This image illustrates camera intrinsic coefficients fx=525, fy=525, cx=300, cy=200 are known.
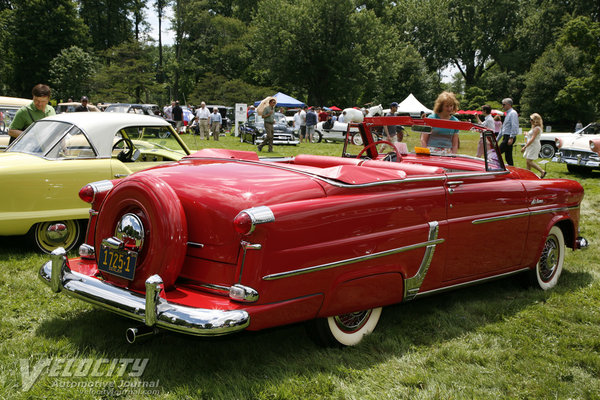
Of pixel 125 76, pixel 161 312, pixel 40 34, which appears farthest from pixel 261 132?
pixel 40 34

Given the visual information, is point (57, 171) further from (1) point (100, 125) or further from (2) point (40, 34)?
(2) point (40, 34)

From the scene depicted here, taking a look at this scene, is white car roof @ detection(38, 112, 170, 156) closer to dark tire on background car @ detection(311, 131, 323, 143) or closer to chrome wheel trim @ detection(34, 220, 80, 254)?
chrome wheel trim @ detection(34, 220, 80, 254)

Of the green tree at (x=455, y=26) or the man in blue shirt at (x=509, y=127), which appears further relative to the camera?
the green tree at (x=455, y=26)

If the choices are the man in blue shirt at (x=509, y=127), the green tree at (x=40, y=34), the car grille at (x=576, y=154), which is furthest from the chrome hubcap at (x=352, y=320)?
the green tree at (x=40, y=34)

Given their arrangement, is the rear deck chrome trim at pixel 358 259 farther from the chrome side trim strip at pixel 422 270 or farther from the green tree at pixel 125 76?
the green tree at pixel 125 76

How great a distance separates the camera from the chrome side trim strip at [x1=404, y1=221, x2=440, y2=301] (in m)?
3.46

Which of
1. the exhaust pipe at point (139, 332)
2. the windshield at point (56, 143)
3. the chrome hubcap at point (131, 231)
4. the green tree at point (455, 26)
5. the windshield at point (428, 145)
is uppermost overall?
the green tree at point (455, 26)

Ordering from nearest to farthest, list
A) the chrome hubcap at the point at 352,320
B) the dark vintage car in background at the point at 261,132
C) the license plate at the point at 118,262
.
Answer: the license plate at the point at 118,262 → the chrome hubcap at the point at 352,320 → the dark vintage car in background at the point at 261,132

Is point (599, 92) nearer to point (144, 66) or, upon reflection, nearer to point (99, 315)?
point (99, 315)

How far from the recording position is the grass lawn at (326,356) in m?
2.85

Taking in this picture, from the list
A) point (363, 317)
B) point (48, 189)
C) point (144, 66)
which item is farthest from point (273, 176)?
point (144, 66)

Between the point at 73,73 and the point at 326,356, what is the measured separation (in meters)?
45.0

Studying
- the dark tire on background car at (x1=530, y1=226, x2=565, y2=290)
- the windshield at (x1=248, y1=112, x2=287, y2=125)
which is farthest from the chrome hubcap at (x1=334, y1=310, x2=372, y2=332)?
the windshield at (x1=248, y1=112, x2=287, y2=125)

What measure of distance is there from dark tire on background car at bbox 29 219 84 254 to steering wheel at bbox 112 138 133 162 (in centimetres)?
103
